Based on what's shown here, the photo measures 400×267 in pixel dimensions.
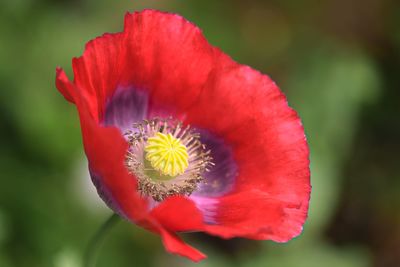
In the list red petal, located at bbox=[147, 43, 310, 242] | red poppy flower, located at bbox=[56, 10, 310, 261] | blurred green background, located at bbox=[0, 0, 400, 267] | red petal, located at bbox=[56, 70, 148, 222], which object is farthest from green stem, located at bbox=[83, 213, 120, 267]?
blurred green background, located at bbox=[0, 0, 400, 267]

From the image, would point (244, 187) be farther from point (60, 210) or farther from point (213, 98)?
point (60, 210)

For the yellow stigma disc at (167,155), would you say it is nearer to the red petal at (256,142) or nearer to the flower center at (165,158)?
the flower center at (165,158)

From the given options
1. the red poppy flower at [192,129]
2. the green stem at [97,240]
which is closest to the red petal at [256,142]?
the red poppy flower at [192,129]

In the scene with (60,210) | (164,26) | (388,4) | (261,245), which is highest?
(388,4)

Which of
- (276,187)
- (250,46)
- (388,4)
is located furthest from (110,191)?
(388,4)

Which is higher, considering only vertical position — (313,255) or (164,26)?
(164,26)

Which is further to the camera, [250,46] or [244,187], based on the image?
[250,46]

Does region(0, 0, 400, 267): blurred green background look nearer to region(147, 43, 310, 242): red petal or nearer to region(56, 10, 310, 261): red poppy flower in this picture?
region(56, 10, 310, 261): red poppy flower

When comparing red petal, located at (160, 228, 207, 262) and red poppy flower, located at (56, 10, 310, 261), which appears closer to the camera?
red petal, located at (160, 228, 207, 262)
